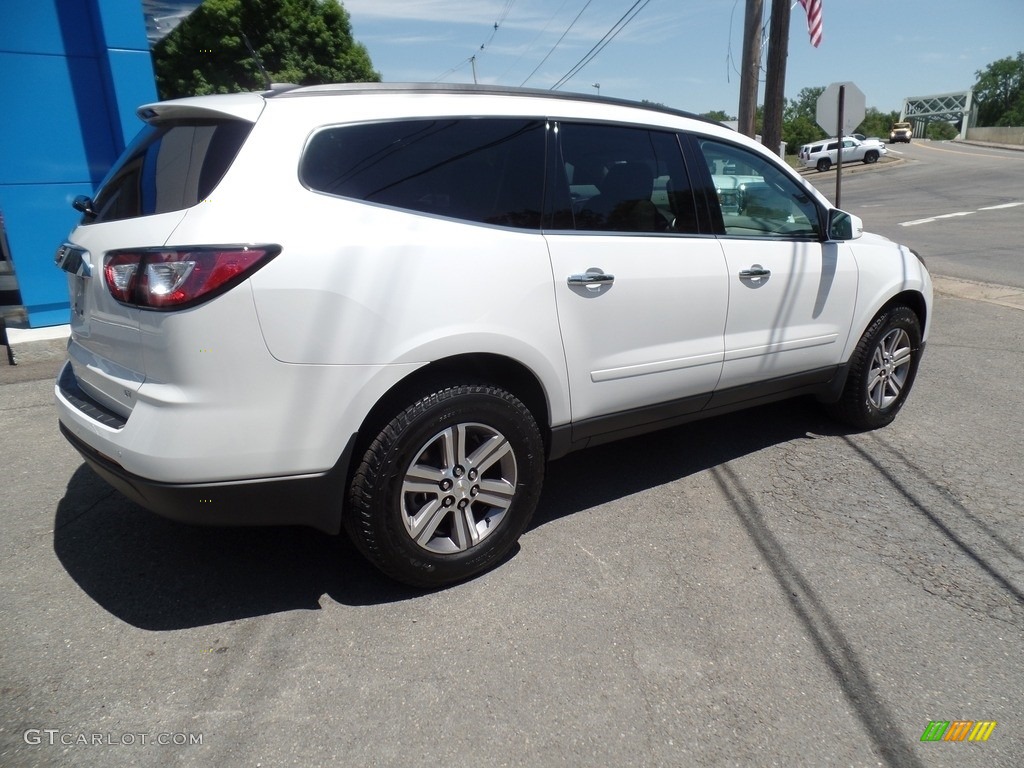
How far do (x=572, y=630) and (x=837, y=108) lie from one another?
8387mm

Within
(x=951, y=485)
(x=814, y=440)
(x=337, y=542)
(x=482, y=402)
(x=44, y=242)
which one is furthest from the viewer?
(x=44, y=242)

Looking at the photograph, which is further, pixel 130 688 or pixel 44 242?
→ pixel 44 242

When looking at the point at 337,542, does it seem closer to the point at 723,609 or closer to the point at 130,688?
the point at 130,688

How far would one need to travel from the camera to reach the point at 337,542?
3.57 meters

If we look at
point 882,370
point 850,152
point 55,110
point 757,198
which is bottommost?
point 850,152

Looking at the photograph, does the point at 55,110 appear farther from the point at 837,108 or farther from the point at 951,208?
the point at 951,208

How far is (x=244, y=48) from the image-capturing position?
2433 centimetres

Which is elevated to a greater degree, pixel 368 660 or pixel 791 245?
pixel 791 245

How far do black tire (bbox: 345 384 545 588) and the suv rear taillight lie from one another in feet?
2.46

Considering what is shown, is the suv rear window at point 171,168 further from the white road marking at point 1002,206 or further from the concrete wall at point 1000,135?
the concrete wall at point 1000,135

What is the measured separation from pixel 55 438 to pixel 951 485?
526 cm

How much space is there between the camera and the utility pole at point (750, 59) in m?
11.7

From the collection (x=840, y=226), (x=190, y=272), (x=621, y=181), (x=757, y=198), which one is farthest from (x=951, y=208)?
(x=190, y=272)

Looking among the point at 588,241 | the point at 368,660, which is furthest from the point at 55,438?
the point at 588,241
